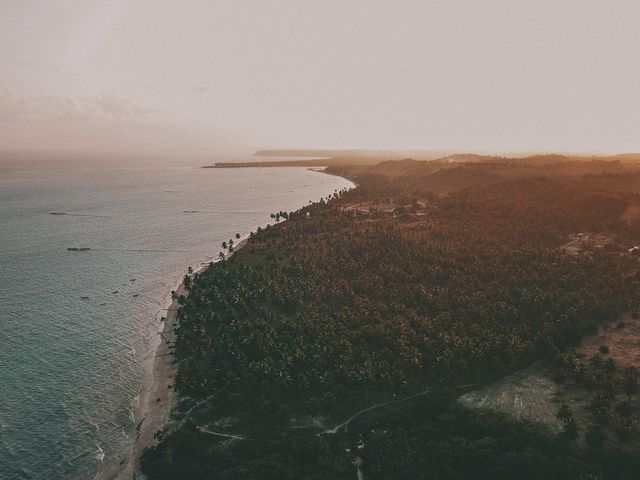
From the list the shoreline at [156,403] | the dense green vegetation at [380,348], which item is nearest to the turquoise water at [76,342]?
the shoreline at [156,403]

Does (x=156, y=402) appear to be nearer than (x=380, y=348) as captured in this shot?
Yes

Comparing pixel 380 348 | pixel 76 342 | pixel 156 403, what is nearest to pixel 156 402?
pixel 156 403

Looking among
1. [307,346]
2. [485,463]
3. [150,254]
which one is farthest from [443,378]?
[150,254]

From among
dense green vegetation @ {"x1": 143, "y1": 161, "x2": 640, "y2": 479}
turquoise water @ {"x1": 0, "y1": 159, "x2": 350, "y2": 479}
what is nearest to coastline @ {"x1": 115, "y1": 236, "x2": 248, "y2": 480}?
turquoise water @ {"x1": 0, "y1": 159, "x2": 350, "y2": 479}

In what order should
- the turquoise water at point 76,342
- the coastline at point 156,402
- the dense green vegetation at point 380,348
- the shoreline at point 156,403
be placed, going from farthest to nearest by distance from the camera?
1. the turquoise water at point 76,342
2. the coastline at point 156,402
3. the shoreline at point 156,403
4. the dense green vegetation at point 380,348

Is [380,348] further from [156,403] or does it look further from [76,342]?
[76,342]

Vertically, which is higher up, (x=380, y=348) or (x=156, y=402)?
(x=380, y=348)

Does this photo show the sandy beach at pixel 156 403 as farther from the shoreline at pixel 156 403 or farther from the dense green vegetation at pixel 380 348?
the dense green vegetation at pixel 380 348

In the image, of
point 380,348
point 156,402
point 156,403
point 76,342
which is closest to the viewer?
point 156,403

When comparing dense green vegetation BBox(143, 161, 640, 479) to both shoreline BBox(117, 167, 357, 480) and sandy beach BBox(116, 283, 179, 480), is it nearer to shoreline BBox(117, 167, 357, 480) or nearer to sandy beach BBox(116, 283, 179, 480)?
shoreline BBox(117, 167, 357, 480)
